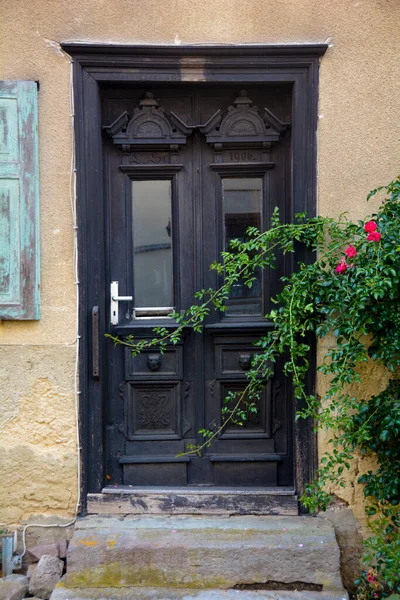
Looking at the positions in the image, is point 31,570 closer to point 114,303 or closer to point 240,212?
point 114,303

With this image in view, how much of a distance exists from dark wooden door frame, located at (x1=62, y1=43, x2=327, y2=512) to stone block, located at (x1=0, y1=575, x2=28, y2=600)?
1.90ft

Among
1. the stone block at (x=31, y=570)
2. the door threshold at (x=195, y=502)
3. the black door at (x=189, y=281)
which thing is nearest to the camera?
the stone block at (x=31, y=570)

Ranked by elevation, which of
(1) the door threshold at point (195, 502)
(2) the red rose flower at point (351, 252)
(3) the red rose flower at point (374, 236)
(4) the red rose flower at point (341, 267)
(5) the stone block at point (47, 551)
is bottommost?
(5) the stone block at point (47, 551)

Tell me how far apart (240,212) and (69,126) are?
1.15 metres

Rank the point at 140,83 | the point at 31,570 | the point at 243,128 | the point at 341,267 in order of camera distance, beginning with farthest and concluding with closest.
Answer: the point at 243,128
the point at 140,83
the point at 31,570
the point at 341,267

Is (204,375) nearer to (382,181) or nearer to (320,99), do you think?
(382,181)

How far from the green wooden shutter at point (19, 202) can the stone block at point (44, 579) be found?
4.61ft

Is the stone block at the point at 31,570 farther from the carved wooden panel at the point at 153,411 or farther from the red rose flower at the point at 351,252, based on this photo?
the red rose flower at the point at 351,252

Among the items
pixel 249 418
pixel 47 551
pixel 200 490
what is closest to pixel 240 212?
pixel 249 418

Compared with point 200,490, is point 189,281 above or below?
above

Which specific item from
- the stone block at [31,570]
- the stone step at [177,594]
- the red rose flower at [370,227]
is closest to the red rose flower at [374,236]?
the red rose flower at [370,227]

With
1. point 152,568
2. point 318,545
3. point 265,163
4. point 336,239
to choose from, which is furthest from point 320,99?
point 152,568

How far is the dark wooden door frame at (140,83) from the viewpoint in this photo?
10.6ft

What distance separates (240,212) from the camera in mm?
3516
